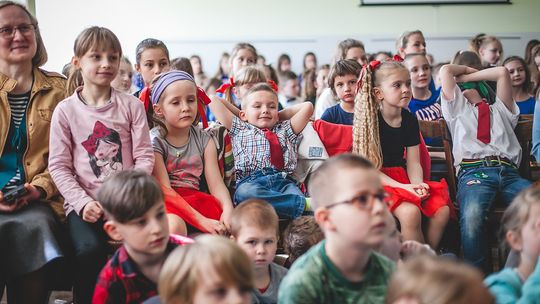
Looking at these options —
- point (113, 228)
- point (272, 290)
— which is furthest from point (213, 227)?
point (113, 228)

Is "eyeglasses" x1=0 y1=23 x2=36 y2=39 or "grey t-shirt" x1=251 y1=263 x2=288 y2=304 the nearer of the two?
"grey t-shirt" x1=251 y1=263 x2=288 y2=304

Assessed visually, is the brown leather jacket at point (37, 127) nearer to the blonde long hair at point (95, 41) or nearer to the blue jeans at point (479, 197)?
the blonde long hair at point (95, 41)

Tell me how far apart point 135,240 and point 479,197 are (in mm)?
1717

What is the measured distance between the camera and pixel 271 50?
27.0ft

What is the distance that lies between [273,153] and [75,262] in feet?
3.52

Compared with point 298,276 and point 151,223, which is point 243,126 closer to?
point 151,223

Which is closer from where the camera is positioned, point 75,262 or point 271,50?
point 75,262

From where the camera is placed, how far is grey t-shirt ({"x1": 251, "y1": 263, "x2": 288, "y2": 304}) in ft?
7.25

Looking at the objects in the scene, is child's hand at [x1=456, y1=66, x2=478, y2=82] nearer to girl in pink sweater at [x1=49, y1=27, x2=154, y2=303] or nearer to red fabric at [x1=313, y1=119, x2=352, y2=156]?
red fabric at [x1=313, y1=119, x2=352, y2=156]

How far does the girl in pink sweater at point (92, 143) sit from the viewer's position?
8.25ft

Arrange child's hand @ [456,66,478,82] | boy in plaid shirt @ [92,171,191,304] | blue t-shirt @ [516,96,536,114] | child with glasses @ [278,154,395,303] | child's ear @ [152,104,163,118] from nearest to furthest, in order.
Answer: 1. child with glasses @ [278,154,395,303]
2. boy in plaid shirt @ [92,171,191,304]
3. child's ear @ [152,104,163,118]
4. child's hand @ [456,66,478,82]
5. blue t-shirt @ [516,96,536,114]

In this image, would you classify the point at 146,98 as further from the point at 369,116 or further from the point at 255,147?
the point at 369,116

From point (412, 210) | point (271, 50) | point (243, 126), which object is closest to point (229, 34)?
point (271, 50)

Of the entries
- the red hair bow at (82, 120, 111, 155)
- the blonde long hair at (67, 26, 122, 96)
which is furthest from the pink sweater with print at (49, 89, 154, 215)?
the blonde long hair at (67, 26, 122, 96)
